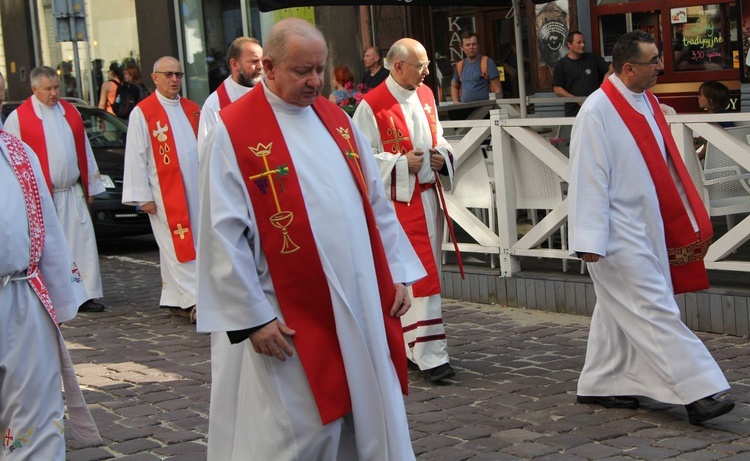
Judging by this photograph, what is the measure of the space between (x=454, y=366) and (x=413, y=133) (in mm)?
1403

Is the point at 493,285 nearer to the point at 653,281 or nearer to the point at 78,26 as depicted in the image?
the point at 653,281

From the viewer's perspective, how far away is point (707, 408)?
5938 mm

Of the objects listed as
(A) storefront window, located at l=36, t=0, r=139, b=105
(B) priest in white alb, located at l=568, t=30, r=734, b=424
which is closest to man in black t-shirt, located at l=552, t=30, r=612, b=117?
(B) priest in white alb, located at l=568, t=30, r=734, b=424

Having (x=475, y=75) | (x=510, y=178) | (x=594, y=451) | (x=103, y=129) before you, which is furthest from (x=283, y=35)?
(x=103, y=129)

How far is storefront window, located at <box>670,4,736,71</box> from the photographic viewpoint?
14.0m

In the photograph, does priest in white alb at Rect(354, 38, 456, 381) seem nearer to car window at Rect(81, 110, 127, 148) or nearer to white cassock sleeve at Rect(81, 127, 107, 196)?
white cassock sleeve at Rect(81, 127, 107, 196)

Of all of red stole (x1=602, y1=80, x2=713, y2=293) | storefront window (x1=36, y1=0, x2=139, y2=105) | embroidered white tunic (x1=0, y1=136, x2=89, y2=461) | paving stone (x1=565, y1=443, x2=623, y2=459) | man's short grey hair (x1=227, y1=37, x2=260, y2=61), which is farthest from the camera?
storefront window (x1=36, y1=0, x2=139, y2=105)

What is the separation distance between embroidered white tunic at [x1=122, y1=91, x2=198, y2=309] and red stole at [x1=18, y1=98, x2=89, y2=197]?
75 centimetres

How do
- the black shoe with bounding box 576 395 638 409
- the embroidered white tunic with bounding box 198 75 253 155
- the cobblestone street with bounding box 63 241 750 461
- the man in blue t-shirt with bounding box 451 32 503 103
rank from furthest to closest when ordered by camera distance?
the man in blue t-shirt with bounding box 451 32 503 103 < the embroidered white tunic with bounding box 198 75 253 155 < the black shoe with bounding box 576 395 638 409 < the cobblestone street with bounding box 63 241 750 461

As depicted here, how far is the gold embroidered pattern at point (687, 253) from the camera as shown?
6.30 metres

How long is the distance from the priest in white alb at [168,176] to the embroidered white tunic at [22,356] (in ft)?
15.2

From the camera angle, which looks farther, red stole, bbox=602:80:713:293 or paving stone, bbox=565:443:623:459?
red stole, bbox=602:80:713:293

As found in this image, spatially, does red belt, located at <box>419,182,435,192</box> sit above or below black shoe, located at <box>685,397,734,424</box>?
above

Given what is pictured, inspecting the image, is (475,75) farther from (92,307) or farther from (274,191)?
(274,191)
